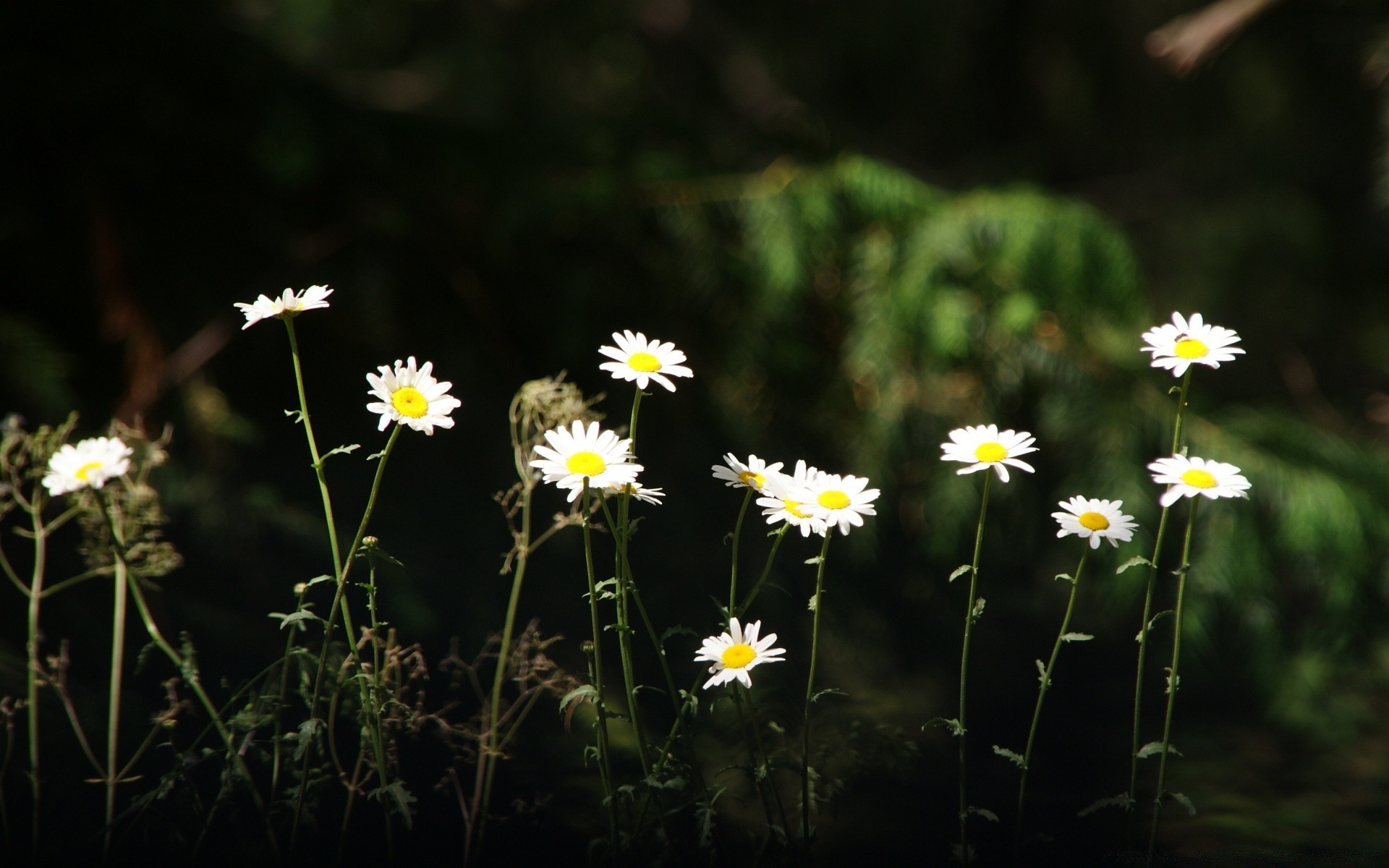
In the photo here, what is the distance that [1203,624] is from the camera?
130cm

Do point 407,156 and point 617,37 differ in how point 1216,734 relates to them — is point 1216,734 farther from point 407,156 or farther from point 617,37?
point 617,37

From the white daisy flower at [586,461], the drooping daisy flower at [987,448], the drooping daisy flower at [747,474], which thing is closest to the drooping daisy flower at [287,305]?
the white daisy flower at [586,461]

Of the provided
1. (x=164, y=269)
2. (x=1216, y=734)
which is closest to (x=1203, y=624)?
(x=1216, y=734)

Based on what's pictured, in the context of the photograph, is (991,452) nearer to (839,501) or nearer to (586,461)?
(839,501)

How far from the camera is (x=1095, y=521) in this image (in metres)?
0.68

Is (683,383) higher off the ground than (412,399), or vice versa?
(683,383)

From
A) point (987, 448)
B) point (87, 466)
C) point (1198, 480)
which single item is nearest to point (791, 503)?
point (987, 448)

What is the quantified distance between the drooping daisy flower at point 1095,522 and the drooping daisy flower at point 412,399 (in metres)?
0.38

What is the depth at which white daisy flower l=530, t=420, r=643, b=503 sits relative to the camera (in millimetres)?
625

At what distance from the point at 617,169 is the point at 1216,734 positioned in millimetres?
1014

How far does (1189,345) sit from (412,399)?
478mm

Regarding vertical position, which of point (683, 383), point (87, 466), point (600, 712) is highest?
point (683, 383)

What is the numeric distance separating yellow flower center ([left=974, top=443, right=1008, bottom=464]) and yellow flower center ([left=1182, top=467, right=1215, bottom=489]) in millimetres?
105

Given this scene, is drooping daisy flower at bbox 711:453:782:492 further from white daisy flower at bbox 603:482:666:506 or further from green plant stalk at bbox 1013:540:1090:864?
green plant stalk at bbox 1013:540:1090:864
